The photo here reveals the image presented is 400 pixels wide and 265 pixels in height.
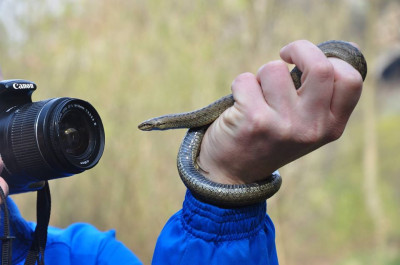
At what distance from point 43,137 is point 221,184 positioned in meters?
0.89

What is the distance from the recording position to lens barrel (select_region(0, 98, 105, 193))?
232cm

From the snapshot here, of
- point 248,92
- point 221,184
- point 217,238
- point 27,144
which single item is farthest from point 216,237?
point 27,144

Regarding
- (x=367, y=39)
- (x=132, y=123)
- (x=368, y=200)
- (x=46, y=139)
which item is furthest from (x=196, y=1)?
(x=46, y=139)

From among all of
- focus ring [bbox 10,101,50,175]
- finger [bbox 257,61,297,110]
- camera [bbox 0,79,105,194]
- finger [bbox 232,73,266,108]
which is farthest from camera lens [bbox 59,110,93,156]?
finger [bbox 257,61,297,110]

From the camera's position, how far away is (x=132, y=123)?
996cm

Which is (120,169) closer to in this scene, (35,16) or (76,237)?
(35,16)

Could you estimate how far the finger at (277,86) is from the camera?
184cm

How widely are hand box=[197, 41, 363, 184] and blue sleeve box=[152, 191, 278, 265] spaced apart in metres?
0.27

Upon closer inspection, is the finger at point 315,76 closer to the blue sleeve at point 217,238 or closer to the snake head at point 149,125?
the blue sleeve at point 217,238

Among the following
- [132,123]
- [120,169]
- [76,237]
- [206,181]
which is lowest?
[120,169]

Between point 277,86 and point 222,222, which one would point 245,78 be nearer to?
point 277,86

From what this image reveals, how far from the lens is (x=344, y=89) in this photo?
182 centimetres

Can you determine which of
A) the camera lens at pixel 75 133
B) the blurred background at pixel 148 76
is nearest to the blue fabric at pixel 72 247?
the camera lens at pixel 75 133

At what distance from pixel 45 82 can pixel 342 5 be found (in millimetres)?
9623
